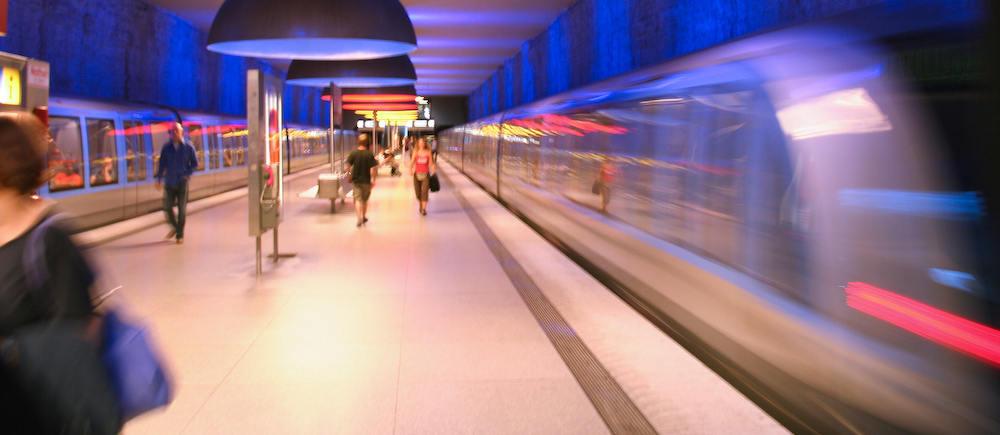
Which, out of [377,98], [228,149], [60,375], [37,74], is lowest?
[60,375]

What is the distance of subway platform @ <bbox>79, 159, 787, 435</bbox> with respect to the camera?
4062 mm

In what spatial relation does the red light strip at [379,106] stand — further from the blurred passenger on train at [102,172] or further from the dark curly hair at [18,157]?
the dark curly hair at [18,157]

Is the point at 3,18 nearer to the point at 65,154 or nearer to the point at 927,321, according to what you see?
the point at 927,321

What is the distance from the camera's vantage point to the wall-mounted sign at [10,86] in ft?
20.5

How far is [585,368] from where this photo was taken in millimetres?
4957

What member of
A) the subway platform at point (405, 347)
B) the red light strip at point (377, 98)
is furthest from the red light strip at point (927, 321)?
the red light strip at point (377, 98)

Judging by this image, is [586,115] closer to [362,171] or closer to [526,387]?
[362,171]

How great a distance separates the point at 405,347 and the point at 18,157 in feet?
11.6

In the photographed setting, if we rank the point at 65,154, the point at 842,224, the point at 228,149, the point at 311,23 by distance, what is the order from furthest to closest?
the point at 228,149 → the point at 311,23 → the point at 65,154 → the point at 842,224

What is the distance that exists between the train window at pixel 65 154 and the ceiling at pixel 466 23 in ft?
36.6

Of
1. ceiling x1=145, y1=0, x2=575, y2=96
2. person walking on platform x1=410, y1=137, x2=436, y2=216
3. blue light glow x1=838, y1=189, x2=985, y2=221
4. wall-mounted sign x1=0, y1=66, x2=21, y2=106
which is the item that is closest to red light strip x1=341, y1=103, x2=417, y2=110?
ceiling x1=145, y1=0, x2=575, y2=96

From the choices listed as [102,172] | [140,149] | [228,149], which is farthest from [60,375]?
[228,149]

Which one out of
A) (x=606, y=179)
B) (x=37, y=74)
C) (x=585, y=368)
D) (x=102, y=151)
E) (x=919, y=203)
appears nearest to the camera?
(x=919, y=203)

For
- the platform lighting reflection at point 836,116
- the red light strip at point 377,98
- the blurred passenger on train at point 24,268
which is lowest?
the blurred passenger on train at point 24,268
